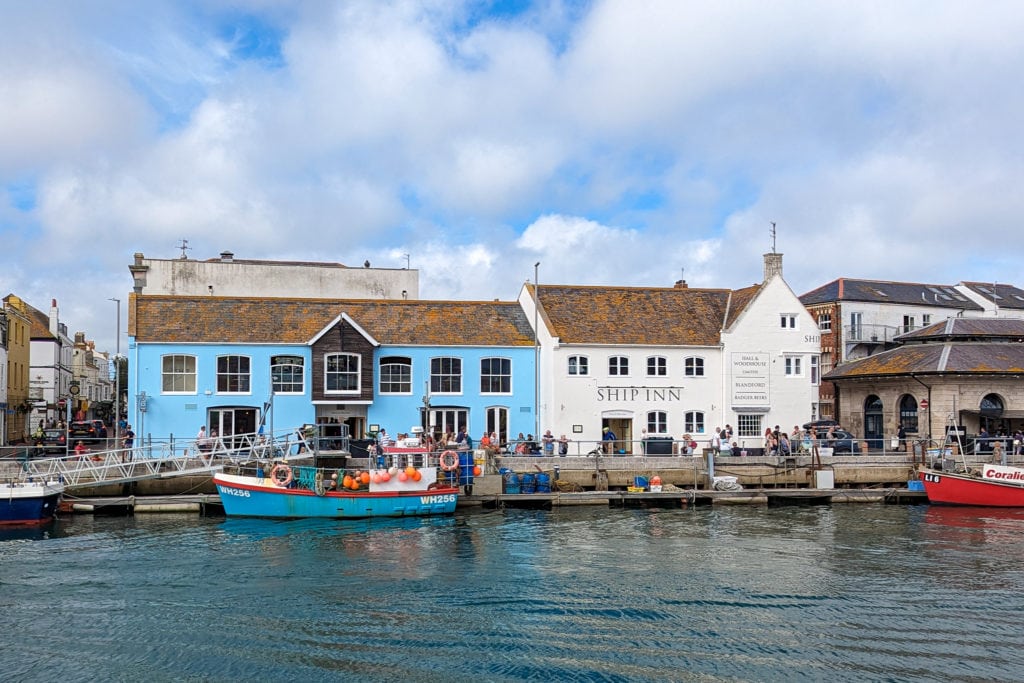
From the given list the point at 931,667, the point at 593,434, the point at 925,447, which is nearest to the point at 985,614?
the point at 931,667

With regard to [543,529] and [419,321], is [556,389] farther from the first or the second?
[543,529]

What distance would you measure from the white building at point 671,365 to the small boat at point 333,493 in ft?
39.4

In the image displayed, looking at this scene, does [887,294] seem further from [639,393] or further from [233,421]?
[233,421]

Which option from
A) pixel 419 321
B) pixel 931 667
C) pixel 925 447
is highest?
pixel 419 321

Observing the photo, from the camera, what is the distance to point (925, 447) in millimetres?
39750

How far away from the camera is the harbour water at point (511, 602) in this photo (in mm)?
16250

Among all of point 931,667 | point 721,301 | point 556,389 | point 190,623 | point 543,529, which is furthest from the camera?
point 721,301

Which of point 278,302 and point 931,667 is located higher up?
point 278,302

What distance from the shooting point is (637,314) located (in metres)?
46.3

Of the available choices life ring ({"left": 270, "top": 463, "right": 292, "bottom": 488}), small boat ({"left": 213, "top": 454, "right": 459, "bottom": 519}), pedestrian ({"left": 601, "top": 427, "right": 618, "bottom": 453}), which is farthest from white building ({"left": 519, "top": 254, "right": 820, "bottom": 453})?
life ring ({"left": 270, "top": 463, "right": 292, "bottom": 488})

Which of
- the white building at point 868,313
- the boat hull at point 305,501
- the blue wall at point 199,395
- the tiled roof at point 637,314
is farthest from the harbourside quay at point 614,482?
the white building at point 868,313

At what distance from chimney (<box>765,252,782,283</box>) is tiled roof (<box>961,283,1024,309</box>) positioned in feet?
105

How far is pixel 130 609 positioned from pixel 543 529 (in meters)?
13.7

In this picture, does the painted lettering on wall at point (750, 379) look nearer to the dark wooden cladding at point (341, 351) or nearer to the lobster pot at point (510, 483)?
the lobster pot at point (510, 483)
